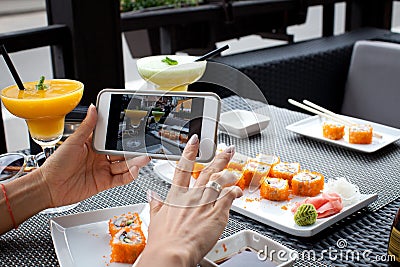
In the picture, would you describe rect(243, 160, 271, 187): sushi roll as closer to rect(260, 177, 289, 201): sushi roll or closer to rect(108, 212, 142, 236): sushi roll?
rect(260, 177, 289, 201): sushi roll

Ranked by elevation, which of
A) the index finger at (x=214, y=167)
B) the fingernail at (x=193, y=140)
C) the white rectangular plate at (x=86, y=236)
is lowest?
the white rectangular plate at (x=86, y=236)

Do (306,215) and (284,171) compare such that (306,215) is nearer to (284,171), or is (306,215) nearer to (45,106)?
(284,171)

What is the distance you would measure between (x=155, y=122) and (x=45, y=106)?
0.36 m

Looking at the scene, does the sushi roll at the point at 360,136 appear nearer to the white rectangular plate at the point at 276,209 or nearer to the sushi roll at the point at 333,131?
Answer: the sushi roll at the point at 333,131

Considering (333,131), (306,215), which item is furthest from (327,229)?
(333,131)

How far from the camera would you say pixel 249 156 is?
1307mm

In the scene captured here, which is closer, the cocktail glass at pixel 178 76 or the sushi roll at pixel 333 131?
the cocktail glass at pixel 178 76

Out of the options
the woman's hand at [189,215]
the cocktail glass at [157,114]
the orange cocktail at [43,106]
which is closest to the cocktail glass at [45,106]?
the orange cocktail at [43,106]

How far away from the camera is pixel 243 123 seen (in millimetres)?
1441

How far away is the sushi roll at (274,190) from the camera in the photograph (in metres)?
1.34

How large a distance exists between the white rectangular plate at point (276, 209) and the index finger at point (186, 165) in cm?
10

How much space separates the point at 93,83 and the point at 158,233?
156 centimetres

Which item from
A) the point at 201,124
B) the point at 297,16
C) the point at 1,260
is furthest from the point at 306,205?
A: the point at 297,16

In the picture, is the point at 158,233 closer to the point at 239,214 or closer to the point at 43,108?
the point at 239,214
